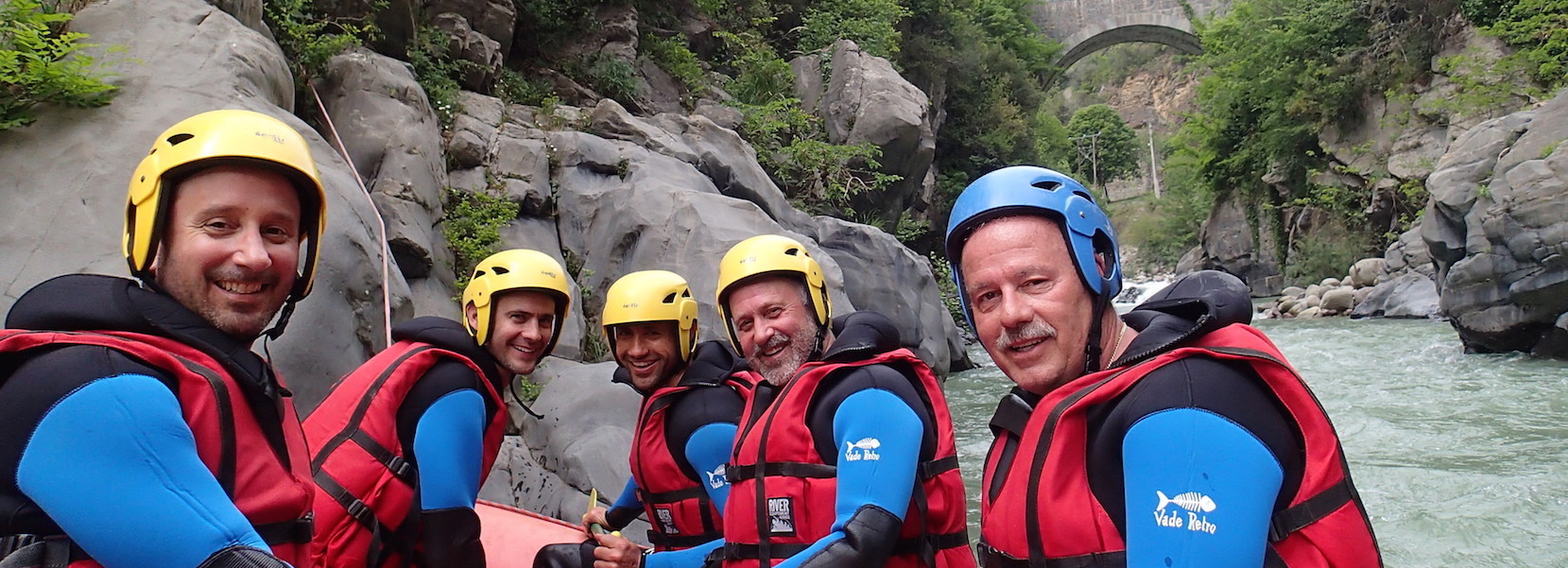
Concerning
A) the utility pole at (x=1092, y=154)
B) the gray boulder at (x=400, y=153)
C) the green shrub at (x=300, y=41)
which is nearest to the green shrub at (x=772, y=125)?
the gray boulder at (x=400, y=153)

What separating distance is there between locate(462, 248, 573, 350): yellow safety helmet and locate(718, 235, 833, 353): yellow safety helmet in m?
0.75

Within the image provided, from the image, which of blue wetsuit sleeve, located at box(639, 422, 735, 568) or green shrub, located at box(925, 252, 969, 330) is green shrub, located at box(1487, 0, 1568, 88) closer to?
green shrub, located at box(925, 252, 969, 330)

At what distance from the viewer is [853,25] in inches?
763

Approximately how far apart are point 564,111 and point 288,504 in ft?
35.0

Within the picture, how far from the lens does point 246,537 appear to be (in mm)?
1468

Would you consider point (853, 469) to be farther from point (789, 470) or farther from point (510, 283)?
point (510, 283)

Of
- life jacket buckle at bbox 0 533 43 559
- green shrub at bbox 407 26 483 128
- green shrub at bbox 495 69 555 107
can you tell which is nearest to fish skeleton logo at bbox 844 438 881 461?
life jacket buckle at bbox 0 533 43 559

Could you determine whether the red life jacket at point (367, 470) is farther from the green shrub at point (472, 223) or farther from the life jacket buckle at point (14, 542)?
the green shrub at point (472, 223)

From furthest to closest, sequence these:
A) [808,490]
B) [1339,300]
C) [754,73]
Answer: [1339,300]
[754,73]
[808,490]

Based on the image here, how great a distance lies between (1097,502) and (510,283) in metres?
2.55

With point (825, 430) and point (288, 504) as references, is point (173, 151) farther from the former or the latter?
point (825, 430)

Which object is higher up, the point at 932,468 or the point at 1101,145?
the point at 1101,145

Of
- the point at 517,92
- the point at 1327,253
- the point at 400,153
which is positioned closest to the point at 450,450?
the point at 400,153

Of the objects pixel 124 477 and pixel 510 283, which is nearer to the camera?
pixel 124 477
